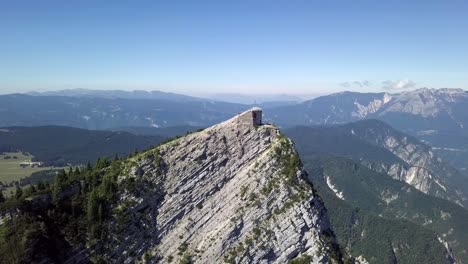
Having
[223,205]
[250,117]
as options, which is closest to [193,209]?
[223,205]

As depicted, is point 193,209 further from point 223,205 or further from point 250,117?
point 250,117

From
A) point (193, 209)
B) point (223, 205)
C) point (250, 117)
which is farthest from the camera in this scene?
point (250, 117)

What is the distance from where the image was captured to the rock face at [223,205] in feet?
301

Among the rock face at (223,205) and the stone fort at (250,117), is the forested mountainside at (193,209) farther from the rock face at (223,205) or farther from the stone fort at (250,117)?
the stone fort at (250,117)

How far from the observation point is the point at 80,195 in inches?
3930

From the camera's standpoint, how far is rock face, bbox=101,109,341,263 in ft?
301

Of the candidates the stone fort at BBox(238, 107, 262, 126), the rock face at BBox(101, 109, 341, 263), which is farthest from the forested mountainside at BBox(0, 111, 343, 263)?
the stone fort at BBox(238, 107, 262, 126)

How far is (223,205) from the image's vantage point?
3777 inches

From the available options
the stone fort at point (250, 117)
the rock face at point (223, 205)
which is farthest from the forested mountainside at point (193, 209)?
the stone fort at point (250, 117)

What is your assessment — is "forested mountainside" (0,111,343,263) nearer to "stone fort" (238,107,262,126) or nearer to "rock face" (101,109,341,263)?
"rock face" (101,109,341,263)

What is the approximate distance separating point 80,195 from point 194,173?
25.6 metres

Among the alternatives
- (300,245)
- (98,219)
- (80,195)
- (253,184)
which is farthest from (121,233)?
(300,245)

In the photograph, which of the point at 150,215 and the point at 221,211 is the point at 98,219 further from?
the point at 221,211

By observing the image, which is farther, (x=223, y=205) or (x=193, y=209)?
(x=193, y=209)
